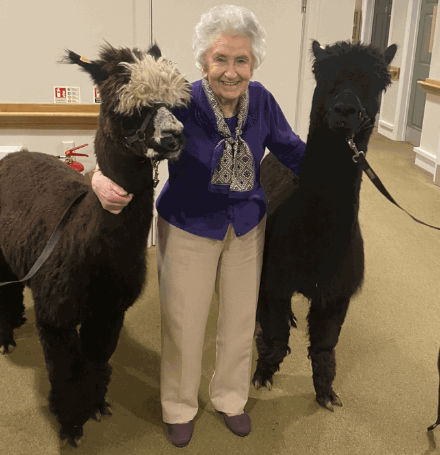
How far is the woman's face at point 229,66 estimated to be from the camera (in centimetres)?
145

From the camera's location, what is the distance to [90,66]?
1.27m

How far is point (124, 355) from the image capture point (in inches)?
92.4

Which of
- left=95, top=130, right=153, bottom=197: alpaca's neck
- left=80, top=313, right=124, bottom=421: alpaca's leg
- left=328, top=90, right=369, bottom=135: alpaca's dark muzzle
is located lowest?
left=80, top=313, right=124, bottom=421: alpaca's leg

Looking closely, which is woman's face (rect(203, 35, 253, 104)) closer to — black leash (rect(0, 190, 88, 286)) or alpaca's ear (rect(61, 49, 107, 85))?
alpaca's ear (rect(61, 49, 107, 85))

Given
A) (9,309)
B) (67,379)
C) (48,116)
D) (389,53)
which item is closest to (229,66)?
(389,53)

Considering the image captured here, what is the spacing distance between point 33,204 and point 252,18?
3.30 ft

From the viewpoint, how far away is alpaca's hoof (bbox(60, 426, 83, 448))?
5.78 ft

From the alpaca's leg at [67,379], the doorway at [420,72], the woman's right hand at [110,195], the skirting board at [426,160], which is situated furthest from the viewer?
the doorway at [420,72]

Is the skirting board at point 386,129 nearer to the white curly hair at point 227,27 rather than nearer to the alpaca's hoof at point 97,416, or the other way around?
the white curly hair at point 227,27

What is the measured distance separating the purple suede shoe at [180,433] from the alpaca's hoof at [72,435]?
1.11ft

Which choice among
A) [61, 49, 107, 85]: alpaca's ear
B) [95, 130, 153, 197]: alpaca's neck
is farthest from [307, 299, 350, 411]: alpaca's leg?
[61, 49, 107, 85]: alpaca's ear

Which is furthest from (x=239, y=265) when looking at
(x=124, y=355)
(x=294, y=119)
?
(x=294, y=119)

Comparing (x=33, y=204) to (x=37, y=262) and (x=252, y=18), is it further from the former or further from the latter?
(x=252, y=18)

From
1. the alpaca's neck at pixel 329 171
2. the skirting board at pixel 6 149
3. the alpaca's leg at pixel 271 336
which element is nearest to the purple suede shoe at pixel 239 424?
the alpaca's leg at pixel 271 336
